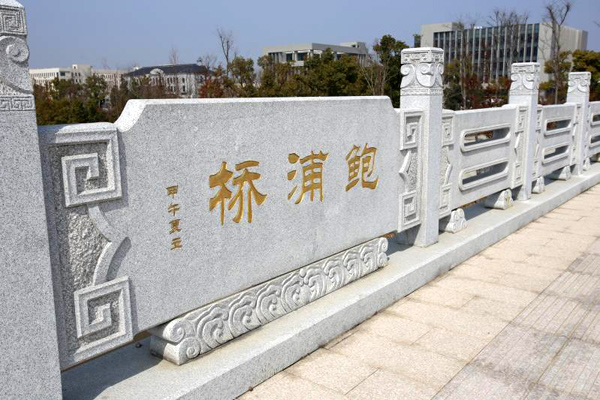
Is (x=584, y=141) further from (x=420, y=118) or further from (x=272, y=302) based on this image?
(x=272, y=302)

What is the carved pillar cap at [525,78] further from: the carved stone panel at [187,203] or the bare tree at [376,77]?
the bare tree at [376,77]

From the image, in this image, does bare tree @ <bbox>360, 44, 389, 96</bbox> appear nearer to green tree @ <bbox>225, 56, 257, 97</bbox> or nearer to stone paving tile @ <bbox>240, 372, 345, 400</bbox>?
green tree @ <bbox>225, 56, 257, 97</bbox>

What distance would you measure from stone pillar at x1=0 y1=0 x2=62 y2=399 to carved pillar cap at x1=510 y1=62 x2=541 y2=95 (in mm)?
5378

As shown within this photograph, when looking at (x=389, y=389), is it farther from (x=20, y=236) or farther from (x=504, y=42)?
(x=504, y=42)

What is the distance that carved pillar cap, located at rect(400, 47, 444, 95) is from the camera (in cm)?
410

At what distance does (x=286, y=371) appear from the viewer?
2.85 meters

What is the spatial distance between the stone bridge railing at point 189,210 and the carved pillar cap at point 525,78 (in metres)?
2.19

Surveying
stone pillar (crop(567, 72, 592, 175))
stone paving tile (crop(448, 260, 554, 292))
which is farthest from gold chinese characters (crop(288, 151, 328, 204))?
stone pillar (crop(567, 72, 592, 175))

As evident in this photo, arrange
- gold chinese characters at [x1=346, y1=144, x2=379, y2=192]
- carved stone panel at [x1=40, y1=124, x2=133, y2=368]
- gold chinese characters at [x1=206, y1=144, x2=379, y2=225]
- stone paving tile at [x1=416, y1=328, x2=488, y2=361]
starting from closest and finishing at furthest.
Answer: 1. carved stone panel at [x1=40, y1=124, x2=133, y2=368]
2. gold chinese characters at [x1=206, y1=144, x2=379, y2=225]
3. stone paving tile at [x1=416, y1=328, x2=488, y2=361]
4. gold chinese characters at [x1=346, y1=144, x2=379, y2=192]

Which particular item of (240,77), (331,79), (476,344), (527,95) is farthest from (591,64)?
(476,344)

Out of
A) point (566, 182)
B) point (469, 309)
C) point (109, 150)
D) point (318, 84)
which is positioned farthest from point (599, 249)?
point (318, 84)

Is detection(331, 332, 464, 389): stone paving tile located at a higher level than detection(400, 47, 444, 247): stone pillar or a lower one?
lower

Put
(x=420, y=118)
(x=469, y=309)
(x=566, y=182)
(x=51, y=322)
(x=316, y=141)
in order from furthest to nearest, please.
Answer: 1. (x=566, y=182)
2. (x=420, y=118)
3. (x=469, y=309)
4. (x=316, y=141)
5. (x=51, y=322)

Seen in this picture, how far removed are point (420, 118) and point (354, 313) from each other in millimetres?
1652
